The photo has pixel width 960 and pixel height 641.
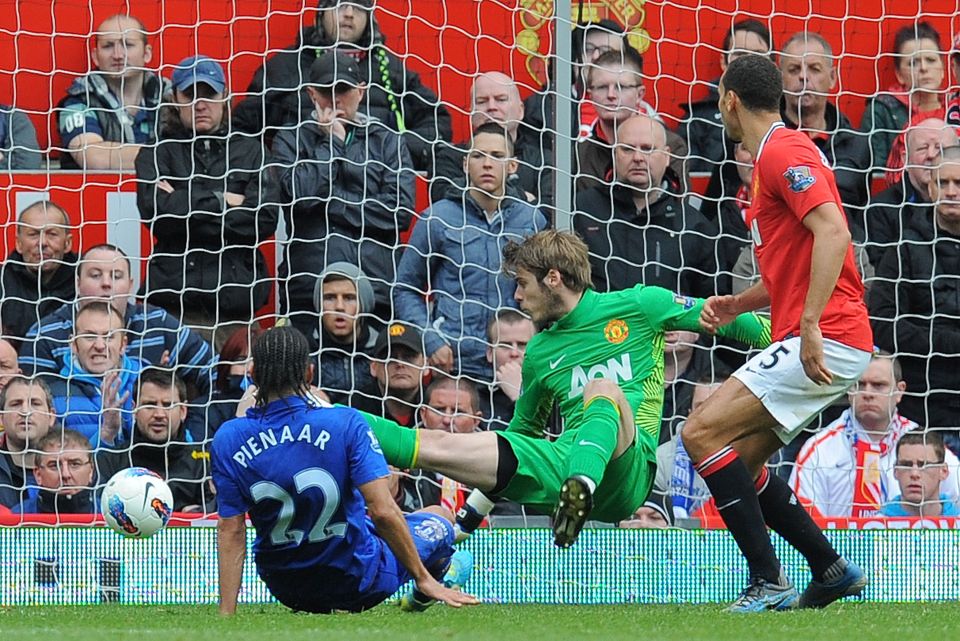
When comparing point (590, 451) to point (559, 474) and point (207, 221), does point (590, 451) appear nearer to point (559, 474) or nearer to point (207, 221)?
point (559, 474)

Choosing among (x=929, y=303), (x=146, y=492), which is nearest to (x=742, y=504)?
(x=146, y=492)

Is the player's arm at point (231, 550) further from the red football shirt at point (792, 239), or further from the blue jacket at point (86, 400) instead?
the blue jacket at point (86, 400)

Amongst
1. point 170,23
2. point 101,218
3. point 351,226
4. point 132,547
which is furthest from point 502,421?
point 170,23

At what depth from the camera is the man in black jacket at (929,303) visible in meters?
8.51

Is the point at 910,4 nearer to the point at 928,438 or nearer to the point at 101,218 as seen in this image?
the point at 928,438

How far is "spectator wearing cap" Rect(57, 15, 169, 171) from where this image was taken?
29.9ft

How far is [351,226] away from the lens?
28.6 ft

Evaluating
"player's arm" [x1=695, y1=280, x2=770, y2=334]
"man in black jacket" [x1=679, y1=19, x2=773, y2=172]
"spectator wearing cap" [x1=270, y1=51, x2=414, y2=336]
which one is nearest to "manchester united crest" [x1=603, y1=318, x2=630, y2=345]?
"player's arm" [x1=695, y1=280, x2=770, y2=334]

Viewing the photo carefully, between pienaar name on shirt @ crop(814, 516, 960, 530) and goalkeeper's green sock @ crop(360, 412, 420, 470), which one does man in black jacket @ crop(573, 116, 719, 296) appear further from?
goalkeeper's green sock @ crop(360, 412, 420, 470)

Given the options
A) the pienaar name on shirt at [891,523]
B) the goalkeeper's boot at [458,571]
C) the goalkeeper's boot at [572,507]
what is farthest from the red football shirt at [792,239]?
the pienaar name on shirt at [891,523]

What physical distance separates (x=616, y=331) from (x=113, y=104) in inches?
156

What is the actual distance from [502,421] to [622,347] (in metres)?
1.85

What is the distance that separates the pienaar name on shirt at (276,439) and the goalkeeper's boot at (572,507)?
0.83m

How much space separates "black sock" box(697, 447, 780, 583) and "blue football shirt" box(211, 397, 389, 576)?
45.3 inches
